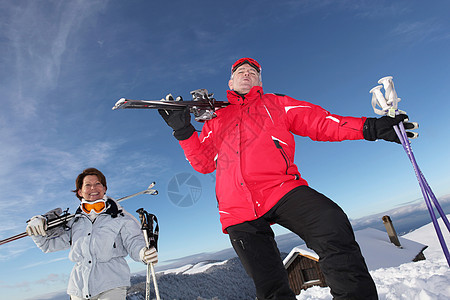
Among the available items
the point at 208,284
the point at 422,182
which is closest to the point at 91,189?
the point at 422,182

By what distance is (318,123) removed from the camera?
3.06 metres

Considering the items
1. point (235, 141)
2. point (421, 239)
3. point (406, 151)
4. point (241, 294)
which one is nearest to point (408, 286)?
point (406, 151)

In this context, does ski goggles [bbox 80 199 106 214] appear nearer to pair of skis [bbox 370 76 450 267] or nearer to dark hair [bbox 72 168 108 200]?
dark hair [bbox 72 168 108 200]

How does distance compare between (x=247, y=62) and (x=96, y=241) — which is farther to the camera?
(x=247, y=62)

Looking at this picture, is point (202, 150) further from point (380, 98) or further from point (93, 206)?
point (380, 98)

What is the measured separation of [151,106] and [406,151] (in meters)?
2.83

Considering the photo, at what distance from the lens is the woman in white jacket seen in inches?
133

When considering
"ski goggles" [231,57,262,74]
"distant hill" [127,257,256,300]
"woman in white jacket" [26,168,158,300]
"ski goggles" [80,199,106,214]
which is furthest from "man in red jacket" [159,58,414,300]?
"distant hill" [127,257,256,300]

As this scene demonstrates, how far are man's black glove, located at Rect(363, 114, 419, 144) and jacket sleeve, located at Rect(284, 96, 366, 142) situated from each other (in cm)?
7

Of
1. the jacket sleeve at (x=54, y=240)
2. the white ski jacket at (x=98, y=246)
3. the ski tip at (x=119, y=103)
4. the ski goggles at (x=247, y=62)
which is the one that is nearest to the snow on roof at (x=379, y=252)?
the white ski jacket at (x=98, y=246)

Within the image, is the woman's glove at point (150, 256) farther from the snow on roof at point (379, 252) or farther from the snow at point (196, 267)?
the snow at point (196, 267)

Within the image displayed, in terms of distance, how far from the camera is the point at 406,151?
2.61 metres

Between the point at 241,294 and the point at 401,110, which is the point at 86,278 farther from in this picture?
the point at 241,294

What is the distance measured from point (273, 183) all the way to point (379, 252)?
20.8 m
